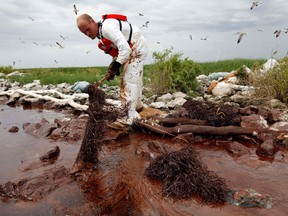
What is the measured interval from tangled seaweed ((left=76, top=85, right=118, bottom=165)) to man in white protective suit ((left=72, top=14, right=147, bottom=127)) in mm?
1088

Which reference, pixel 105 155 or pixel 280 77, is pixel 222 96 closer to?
pixel 280 77

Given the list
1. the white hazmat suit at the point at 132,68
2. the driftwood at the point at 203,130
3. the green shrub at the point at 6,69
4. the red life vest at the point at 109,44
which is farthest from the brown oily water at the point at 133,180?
the green shrub at the point at 6,69

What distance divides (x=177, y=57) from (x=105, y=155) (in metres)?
5.66

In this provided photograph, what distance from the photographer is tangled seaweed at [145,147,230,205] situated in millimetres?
→ 2846

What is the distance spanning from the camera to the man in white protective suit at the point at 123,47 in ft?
15.6

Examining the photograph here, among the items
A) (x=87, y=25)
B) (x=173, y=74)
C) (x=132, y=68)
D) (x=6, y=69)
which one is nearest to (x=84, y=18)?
(x=87, y=25)

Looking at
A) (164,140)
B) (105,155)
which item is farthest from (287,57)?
(105,155)

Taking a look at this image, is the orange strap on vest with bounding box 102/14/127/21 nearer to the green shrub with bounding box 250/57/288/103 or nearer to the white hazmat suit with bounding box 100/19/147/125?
the white hazmat suit with bounding box 100/19/147/125

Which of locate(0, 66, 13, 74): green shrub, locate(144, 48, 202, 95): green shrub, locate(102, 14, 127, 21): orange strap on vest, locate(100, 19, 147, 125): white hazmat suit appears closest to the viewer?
locate(102, 14, 127, 21): orange strap on vest

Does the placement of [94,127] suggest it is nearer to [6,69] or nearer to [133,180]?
[133,180]

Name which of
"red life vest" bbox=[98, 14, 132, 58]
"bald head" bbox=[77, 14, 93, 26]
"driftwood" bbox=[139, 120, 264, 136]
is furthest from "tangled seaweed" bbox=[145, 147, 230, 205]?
"bald head" bbox=[77, 14, 93, 26]

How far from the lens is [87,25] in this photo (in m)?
4.79

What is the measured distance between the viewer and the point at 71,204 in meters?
2.87

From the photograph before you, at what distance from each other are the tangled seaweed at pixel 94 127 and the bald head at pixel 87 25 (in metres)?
1.53
